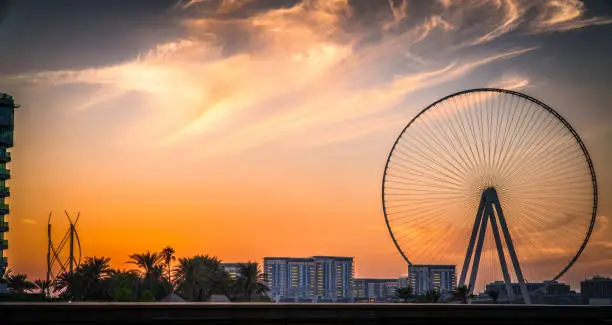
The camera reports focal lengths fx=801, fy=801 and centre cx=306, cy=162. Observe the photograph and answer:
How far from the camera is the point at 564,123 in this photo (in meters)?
86.1

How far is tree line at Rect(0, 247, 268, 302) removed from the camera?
392 feet

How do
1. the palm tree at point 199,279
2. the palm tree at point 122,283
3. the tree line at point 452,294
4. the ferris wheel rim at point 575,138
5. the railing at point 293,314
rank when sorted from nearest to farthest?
the railing at point 293,314 → the ferris wheel rim at point 575,138 → the palm tree at point 122,283 → the palm tree at point 199,279 → the tree line at point 452,294

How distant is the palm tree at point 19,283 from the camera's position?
140 metres

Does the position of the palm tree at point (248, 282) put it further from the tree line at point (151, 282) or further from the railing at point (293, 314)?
the railing at point (293, 314)

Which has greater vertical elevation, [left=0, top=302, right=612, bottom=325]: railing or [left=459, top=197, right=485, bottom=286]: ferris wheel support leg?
[left=459, top=197, right=485, bottom=286]: ferris wheel support leg

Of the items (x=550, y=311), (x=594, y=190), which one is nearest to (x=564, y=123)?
(x=594, y=190)

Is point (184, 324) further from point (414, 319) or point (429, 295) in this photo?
point (429, 295)

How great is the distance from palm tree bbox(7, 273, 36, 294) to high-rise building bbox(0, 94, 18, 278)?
21.7ft

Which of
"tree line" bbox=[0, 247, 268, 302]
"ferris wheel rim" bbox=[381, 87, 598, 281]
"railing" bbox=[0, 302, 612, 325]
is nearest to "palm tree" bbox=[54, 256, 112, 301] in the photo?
"tree line" bbox=[0, 247, 268, 302]

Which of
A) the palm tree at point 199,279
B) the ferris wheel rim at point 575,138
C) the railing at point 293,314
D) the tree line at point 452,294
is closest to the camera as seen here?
the railing at point 293,314

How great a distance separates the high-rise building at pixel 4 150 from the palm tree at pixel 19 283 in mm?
6610

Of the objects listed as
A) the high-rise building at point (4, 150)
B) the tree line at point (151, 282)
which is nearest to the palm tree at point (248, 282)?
the tree line at point (151, 282)

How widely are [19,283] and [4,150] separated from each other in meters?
24.9

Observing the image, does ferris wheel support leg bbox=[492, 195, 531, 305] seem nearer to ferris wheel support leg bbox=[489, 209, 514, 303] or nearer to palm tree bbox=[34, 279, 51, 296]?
ferris wheel support leg bbox=[489, 209, 514, 303]
